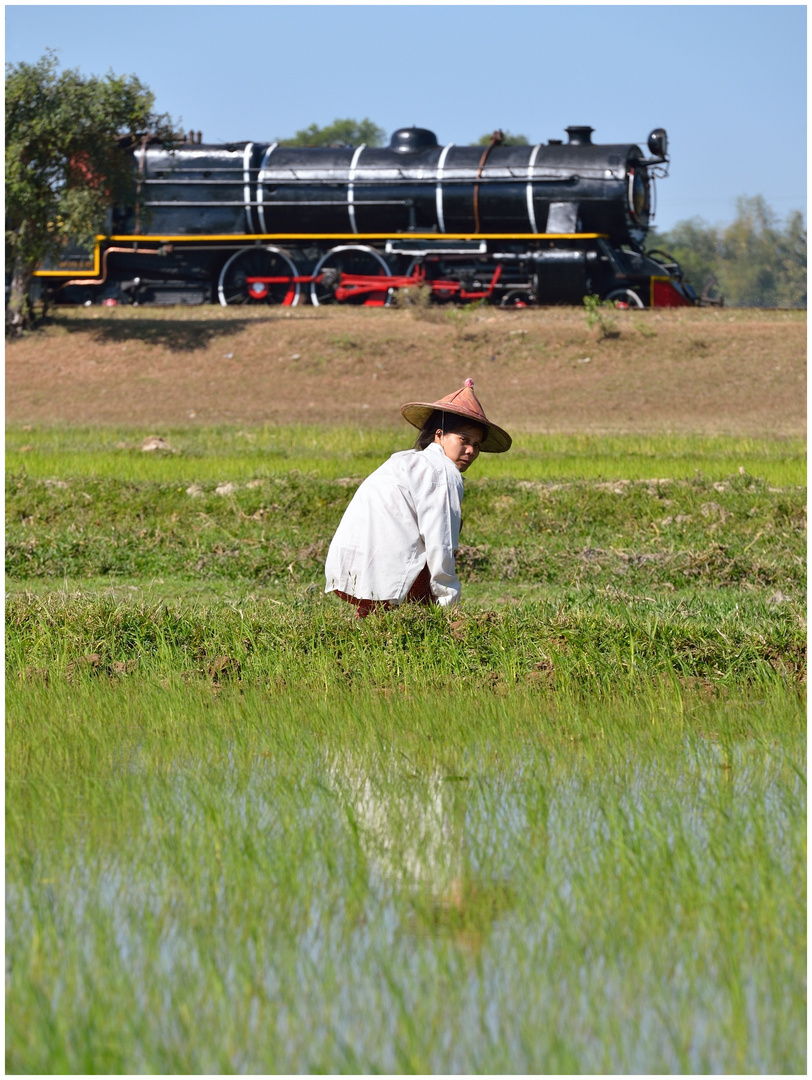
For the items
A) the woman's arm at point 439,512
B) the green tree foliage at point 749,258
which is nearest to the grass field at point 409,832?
the woman's arm at point 439,512

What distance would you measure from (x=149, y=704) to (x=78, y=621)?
60.2 inches

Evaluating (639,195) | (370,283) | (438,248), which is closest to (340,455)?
(438,248)

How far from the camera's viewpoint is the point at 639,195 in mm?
27422

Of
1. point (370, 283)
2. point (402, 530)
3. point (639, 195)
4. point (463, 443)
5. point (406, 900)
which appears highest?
point (639, 195)

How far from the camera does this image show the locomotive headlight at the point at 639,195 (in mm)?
26766

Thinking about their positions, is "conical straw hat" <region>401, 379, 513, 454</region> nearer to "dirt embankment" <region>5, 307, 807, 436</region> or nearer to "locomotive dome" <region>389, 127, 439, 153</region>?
"dirt embankment" <region>5, 307, 807, 436</region>

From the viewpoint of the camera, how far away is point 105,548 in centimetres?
1109

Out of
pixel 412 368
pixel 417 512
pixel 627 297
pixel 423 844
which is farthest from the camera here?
pixel 627 297

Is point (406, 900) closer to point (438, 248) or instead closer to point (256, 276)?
point (438, 248)

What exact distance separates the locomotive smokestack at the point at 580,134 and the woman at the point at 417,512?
23.6 m

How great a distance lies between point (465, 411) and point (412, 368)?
20.8m

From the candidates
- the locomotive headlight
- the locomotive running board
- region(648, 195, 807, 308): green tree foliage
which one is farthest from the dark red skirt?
region(648, 195, 807, 308): green tree foliage

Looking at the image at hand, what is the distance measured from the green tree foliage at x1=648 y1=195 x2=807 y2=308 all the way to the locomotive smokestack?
61802 millimetres

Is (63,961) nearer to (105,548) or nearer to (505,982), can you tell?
(505,982)
